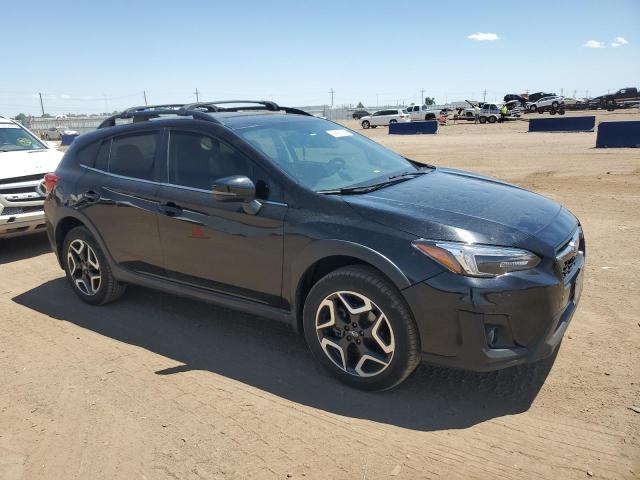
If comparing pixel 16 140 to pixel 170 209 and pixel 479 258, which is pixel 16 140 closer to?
pixel 170 209

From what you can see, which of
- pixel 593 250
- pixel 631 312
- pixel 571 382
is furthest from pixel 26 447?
pixel 593 250

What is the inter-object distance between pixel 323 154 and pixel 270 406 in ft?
6.43

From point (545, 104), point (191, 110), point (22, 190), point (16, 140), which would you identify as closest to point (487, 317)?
point (191, 110)

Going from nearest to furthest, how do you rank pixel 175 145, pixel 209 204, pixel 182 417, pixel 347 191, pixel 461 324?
pixel 461 324
pixel 182 417
pixel 347 191
pixel 209 204
pixel 175 145

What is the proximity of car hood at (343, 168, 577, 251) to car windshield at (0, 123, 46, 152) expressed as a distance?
21.8ft

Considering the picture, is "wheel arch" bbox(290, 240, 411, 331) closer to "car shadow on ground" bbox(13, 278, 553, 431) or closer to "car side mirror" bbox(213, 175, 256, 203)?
"car shadow on ground" bbox(13, 278, 553, 431)

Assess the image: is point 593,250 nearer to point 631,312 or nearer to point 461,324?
point 631,312

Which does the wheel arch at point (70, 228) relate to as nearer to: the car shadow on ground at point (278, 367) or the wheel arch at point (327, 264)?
the car shadow on ground at point (278, 367)

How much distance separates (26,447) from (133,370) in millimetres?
908

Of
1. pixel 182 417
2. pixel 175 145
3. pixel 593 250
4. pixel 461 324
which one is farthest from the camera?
pixel 593 250

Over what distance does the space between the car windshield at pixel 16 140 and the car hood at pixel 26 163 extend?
0.29m

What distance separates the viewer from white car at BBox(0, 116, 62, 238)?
6836mm

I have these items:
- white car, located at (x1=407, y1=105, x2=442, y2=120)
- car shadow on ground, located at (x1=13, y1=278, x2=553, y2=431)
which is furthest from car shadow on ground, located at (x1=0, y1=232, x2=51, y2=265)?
white car, located at (x1=407, y1=105, x2=442, y2=120)

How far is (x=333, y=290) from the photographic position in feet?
11.0
